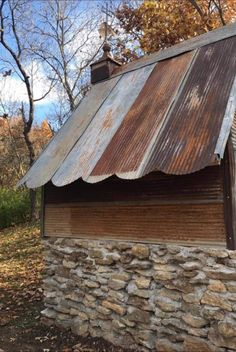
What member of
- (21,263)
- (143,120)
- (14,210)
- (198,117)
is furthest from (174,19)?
(14,210)

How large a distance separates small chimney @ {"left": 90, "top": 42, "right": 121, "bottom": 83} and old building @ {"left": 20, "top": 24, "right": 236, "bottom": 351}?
2.19 ft

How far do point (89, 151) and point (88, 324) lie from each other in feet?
7.92

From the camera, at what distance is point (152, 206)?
4750mm

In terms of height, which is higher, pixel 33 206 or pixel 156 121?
pixel 156 121

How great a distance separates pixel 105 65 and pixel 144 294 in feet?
13.4

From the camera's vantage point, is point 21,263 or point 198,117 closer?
point 198,117

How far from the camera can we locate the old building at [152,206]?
4074 millimetres

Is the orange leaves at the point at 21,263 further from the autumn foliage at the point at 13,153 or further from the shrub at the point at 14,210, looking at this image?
the autumn foliage at the point at 13,153

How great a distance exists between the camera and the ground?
5552mm

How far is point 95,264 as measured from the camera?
547 centimetres

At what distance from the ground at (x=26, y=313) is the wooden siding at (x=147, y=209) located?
146 cm

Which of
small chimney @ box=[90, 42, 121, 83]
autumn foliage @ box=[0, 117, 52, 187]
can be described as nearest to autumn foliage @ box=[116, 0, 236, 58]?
small chimney @ box=[90, 42, 121, 83]

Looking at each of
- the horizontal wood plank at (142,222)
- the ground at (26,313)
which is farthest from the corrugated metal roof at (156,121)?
the ground at (26,313)

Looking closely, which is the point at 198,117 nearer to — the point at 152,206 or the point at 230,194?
the point at 230,194
